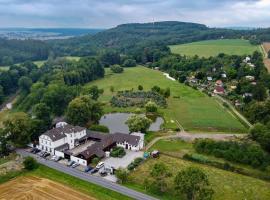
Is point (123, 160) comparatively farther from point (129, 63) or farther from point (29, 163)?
point (129, 63)

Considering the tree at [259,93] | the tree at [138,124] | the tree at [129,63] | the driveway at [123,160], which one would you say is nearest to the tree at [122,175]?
the driveway at [123,160]

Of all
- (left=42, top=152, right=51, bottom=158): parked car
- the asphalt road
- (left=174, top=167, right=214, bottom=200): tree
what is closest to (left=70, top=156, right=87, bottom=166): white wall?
the asphalt road

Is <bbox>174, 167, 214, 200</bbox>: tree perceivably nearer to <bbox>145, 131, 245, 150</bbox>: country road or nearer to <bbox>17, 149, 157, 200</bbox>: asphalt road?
<bbox>17, 149, 157, 200</bbox>: asphalt road

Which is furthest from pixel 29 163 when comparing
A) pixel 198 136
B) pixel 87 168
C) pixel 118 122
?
pixel 198 136

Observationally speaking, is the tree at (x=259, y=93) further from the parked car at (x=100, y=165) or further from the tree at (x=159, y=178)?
the parked car at (x=100, y=165)

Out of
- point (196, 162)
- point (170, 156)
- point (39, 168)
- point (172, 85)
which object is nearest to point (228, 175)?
point (196, 162)

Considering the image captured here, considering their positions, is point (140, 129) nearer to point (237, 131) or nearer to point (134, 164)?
point (134, 164)
